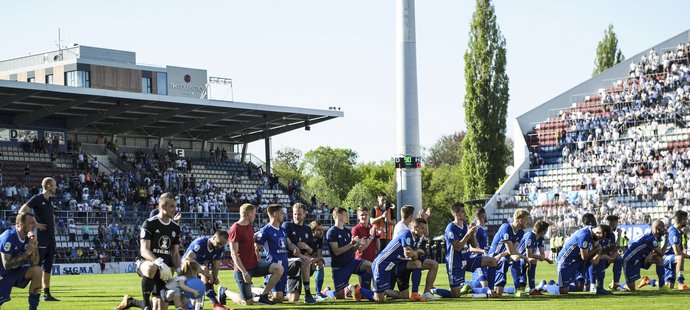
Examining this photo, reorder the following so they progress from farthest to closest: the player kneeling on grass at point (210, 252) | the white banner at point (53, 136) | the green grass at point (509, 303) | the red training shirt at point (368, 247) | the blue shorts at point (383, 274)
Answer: the white banner at point (53, 136)
the red training shirt at point (368, 247)
the blue shorts at point (383, 274)
the player kneeling on grass at point (210, 252)
the green grass at point (509, 303)

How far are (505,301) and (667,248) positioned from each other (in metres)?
5.38

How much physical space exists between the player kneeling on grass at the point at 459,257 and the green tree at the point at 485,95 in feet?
151

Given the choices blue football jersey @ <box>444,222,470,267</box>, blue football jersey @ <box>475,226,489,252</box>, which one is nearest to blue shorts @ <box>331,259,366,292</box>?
blue football jersey @ <box>444,222,470,267</box>

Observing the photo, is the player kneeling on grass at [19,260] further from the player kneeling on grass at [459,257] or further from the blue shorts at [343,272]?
the player kneeling on grass at [459,257]

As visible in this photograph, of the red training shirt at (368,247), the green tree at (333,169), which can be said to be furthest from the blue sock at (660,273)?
the green tree at (333,169)

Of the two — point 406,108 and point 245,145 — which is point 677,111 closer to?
point 406,108

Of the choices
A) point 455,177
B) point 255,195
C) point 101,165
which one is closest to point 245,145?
point 255,195

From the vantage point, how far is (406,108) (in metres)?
47.3

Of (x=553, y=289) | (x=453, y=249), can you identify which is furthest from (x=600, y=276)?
(x=453, y=249)

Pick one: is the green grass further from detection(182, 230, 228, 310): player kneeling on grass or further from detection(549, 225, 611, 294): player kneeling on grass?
detection(182, 230, 228, 310): player kneeling on grass

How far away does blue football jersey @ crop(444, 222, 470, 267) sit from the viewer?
2089 cm

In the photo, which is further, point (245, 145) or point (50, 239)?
point (245, 145)

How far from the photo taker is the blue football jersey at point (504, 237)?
68.9 feet

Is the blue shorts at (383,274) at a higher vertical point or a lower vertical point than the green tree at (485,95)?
lower
